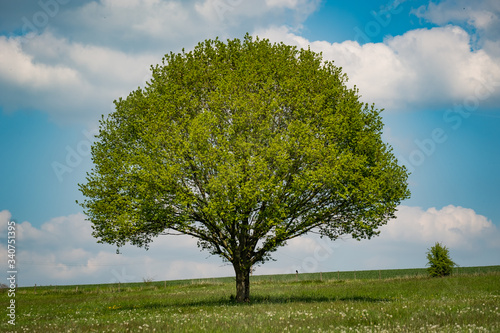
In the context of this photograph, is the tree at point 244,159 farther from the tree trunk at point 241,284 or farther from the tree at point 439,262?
the tree at point 439,262

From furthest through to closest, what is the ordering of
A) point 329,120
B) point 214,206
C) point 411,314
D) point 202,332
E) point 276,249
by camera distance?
point 276,249, point 329,120, point 214,206, point 411,314, point 202,332

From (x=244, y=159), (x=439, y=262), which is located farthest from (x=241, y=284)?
(x=439, y=262)

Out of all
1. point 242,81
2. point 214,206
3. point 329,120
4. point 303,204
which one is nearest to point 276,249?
point 303,204

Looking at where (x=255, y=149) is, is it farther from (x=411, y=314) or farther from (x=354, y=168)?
(x=411, y=314)

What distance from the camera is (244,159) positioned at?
2309 centimetres

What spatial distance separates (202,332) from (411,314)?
8.09 meters

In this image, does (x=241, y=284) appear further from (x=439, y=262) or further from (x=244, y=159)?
(x=439, y=262)

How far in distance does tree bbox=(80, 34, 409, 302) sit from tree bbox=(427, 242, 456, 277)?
26758 millimetres

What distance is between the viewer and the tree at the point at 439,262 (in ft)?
157

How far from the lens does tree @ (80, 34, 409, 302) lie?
23.2 metres

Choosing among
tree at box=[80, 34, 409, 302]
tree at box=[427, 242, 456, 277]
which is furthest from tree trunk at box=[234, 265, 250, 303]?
tree at box=[427, 242, 456, 277]

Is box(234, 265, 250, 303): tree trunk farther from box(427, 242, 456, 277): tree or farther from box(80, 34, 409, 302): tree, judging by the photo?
box(427, 242, 456, 277): tree

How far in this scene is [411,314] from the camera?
1484cm

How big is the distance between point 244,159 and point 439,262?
119 ft
